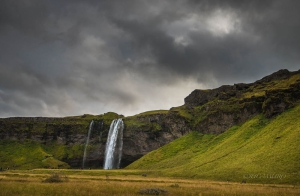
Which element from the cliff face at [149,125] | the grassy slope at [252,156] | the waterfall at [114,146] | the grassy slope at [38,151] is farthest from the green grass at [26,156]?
the grassy slope at [252,156]

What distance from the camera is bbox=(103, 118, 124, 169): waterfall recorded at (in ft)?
477

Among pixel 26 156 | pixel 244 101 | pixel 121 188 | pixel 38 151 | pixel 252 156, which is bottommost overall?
pixel 121 188

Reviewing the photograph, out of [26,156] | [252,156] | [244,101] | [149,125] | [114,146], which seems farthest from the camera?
[149,125]

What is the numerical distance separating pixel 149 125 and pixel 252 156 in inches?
3574

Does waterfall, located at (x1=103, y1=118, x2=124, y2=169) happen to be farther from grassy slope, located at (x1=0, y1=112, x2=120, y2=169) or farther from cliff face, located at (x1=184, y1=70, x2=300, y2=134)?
cliff face, located at (x1=184, y1=70, x2=300, y2=134)

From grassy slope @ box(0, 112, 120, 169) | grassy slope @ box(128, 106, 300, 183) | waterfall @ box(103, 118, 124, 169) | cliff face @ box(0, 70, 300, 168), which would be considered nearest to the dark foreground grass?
grassy slope @ box(128, 106, 300, 183)

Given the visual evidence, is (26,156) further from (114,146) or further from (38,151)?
(114,146)

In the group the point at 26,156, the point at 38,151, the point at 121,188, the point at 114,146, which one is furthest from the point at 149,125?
the point at 121,188

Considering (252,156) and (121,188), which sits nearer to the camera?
(121,188)

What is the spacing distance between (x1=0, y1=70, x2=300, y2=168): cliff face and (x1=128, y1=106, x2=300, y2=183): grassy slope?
13.3 m

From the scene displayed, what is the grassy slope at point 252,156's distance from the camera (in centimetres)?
5847

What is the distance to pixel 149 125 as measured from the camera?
520 feet

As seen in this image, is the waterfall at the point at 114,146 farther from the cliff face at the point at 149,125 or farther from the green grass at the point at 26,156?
the green grass at the point at 26,156

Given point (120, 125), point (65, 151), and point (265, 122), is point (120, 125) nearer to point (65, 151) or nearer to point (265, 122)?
point (65, 151)
